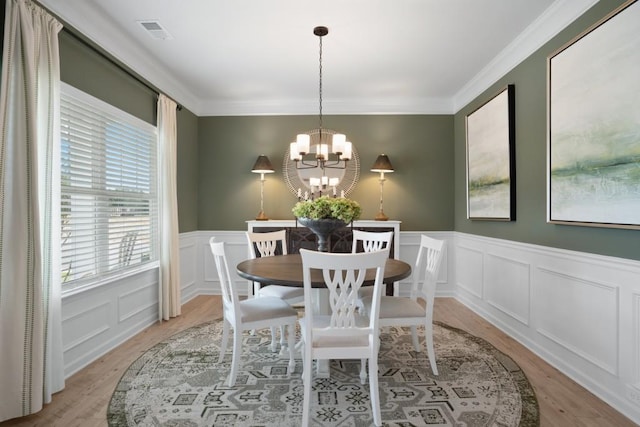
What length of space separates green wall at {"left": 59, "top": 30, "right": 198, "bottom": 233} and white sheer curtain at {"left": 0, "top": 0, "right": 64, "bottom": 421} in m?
0.36

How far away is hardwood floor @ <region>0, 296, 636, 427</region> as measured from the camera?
2023 millimetres

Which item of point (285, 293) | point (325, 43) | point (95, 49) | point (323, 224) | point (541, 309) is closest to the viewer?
point (323, 224)

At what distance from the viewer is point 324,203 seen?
267cm

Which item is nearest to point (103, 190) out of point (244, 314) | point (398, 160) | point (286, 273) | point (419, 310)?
point (244, 314)

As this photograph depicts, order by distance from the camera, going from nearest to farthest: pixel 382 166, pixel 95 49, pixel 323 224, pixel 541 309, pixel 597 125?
pixel 597 125 < pixel 323 224 < pixel 95 49 < pixel 541 309 < pixel 382 166

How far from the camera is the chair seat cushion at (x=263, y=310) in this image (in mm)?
2426

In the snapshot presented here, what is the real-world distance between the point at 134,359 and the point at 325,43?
10.1ft

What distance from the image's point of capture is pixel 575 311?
100.0 inches

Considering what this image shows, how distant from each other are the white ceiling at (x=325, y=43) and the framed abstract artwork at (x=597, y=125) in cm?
38

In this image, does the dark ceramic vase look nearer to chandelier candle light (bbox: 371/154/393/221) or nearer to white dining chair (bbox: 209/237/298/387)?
white dining chair (bbox: 209/237/298/387)

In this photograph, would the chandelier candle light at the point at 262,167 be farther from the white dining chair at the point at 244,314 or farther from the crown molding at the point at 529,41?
the crown molding at the point at 529,41

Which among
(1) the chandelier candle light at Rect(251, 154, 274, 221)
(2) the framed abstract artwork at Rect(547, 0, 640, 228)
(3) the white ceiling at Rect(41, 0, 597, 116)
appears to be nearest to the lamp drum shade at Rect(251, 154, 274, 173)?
(1) the chandelier candle light at Rect(251, 154, 274, 221)

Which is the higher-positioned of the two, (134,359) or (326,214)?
(326,214)

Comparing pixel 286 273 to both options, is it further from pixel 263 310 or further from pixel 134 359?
pixel 134 359
